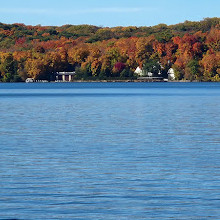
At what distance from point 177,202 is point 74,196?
2.76 metres

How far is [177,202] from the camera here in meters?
17.8

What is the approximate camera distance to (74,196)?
730 inches

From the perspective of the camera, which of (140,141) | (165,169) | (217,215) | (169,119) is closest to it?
(217,215)

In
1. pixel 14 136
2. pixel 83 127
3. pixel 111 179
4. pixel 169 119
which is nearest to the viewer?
pixel 111 179

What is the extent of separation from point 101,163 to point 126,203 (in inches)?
270

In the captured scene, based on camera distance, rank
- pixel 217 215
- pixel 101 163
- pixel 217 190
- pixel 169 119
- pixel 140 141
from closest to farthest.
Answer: pixel 217 215, pixel 217 190, pixel 101 163, pixel 140 141, pixel 169 119

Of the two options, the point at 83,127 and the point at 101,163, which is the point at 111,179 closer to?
the point at 101,163

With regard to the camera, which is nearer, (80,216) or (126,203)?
(80,216)

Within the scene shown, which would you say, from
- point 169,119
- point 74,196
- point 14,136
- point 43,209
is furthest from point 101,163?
point 169,119

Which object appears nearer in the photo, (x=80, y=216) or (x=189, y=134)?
(x=80, y=216)

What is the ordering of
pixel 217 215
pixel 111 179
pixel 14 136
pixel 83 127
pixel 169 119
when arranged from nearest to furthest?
pixel 217 215
pixel 111 179
pixel 14 136
pixel 83 127
pixel 169 119

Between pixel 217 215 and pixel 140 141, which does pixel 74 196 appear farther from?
pixel 140 141

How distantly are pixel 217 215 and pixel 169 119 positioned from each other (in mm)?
32559

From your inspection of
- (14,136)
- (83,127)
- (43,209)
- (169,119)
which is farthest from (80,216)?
(169,119)
